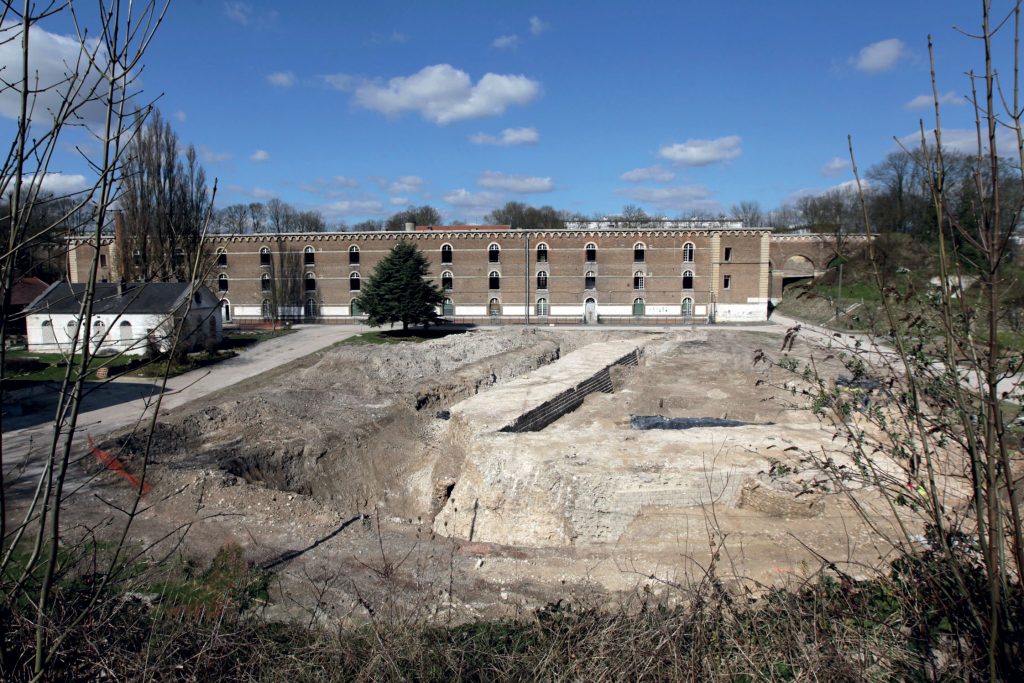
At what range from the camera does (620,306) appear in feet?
131

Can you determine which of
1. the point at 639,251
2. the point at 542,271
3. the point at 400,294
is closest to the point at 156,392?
the point at 400,294

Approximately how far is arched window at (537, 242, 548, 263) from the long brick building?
0.07 metres

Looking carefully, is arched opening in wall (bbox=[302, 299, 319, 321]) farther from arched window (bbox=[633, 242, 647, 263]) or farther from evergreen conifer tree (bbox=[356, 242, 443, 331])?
arched window (bbox=[633, 242, 647, 263])

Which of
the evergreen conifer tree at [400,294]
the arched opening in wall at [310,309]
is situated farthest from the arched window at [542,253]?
the arched opening in wall at [310,309]

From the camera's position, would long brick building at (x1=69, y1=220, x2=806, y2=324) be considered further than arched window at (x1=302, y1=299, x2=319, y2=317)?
No

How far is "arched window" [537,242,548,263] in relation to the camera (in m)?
39.7

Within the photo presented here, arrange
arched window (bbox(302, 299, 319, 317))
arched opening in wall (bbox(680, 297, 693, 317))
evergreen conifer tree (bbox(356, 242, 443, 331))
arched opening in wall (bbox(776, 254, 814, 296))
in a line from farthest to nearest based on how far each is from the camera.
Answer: arched opening in wall (bbox(776, 254, 814, 296)) < arched window (bbox(302, 299, 319, 317)) < arched opening in wall (bbox(680, 297, 693, 317)) < evergreen conifer tree (bbox(356, 242, 443, 331))

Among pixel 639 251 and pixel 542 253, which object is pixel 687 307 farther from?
pixel 542 253

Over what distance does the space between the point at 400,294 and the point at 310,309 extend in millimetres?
10395

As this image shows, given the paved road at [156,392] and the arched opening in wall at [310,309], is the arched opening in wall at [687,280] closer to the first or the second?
the paved road at [156,392]

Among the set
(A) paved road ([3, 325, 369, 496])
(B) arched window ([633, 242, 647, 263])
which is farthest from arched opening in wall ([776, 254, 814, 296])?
(A) paved road ([3, 325, 369, 496])

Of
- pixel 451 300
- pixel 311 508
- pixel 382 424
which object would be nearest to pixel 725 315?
pixel 451 300

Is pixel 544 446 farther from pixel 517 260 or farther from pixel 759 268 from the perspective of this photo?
pixel 759 268

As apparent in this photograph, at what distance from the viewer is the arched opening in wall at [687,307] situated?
39.8 m
